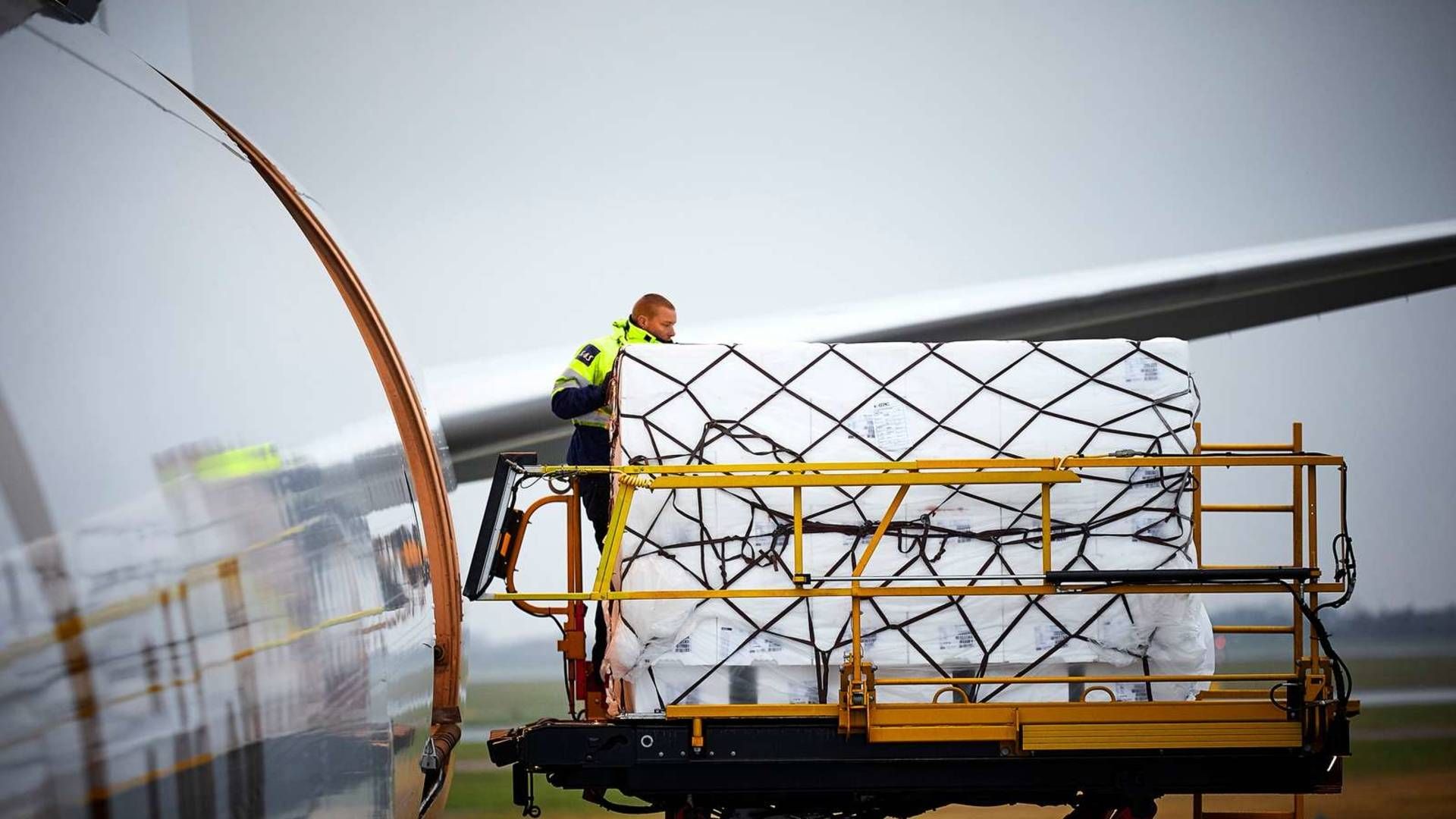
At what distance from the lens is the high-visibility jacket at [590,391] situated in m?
5.11

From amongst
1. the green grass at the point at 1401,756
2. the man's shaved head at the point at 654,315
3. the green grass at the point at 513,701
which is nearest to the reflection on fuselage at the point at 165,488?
the man's shaved head at the point at 654,315

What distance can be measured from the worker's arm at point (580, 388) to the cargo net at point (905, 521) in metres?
0.46

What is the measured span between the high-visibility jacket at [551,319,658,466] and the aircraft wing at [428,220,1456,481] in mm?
1661

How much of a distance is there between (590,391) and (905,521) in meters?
1.31

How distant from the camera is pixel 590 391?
5.09 meters

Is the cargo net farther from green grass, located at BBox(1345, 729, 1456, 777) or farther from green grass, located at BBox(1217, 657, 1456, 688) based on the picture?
green grass, located at BBox(1217, 657, 1456, 688)

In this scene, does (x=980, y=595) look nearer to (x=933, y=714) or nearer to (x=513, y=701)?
(x=933, y=714)

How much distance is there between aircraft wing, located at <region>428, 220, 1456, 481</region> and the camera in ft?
23.3

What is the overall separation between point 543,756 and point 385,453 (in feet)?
3.90

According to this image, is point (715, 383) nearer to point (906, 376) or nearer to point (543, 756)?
point (906, 376)

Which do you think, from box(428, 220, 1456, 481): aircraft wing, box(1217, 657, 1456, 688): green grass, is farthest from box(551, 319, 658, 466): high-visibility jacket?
box(1217, 657, 1456, 688): green grass

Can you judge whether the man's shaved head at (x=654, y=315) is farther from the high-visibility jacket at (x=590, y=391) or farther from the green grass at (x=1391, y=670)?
the green grass at (x=1391, y=670)

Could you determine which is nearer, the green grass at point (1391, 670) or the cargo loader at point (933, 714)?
the cargo loader at point (933, 714)

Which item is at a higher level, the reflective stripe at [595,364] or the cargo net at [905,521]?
the reflective stripe at [595,364]
